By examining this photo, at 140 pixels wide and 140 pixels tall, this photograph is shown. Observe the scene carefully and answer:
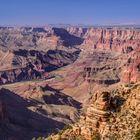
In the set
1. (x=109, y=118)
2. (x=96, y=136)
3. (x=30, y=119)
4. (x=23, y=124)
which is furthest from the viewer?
(x=30, y=119)

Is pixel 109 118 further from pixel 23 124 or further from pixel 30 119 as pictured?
pixel 30 119

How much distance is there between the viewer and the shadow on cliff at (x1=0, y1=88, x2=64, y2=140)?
500 feet

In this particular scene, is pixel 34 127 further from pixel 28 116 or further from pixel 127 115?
pixel 127 115

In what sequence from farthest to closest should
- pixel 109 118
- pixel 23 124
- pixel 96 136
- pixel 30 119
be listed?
pixel 30 119 → pixel 23 124 → pixel 109 118 → pixel 96 136

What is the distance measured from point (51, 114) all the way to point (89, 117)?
135625 mm

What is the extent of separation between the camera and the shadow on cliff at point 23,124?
152m

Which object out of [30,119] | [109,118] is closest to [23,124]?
[30,119]

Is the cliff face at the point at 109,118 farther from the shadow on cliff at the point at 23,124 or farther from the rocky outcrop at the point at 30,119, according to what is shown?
the rocky outcrop at the point at 30,119

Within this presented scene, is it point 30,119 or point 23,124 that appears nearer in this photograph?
point 23,124

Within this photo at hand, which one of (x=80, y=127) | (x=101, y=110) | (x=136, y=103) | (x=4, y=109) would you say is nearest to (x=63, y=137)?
(x=80, y=127)

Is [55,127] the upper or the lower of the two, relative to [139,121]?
lower

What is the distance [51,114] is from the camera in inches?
7347

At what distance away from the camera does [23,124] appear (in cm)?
16825

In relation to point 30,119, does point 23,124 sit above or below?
below
